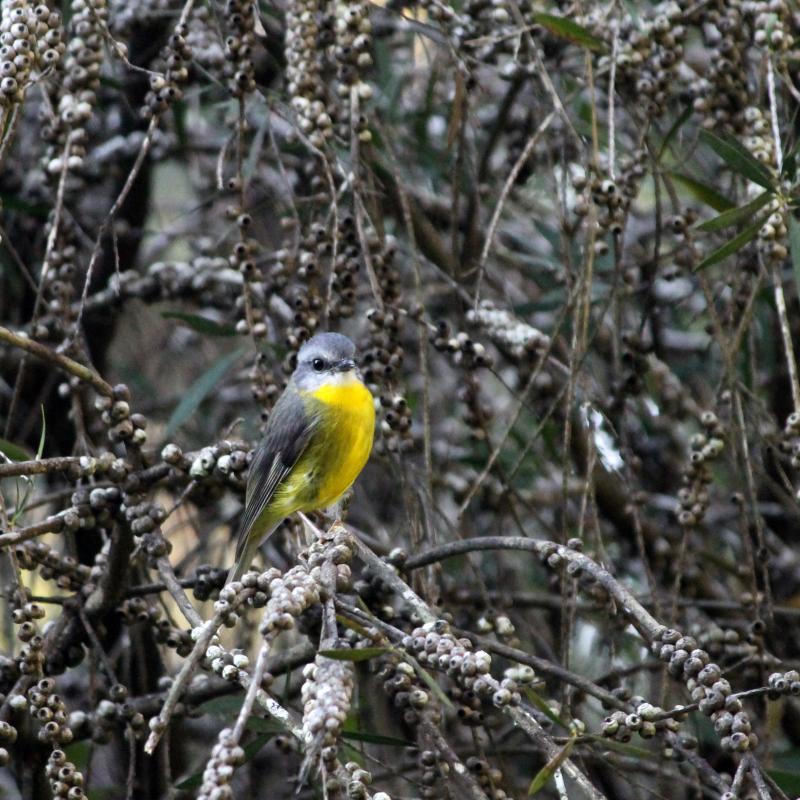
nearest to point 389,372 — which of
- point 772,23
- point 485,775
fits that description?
point 485,775

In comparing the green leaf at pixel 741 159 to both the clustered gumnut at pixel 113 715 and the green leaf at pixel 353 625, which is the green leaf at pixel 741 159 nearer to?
the green leaf at pixel 353 625

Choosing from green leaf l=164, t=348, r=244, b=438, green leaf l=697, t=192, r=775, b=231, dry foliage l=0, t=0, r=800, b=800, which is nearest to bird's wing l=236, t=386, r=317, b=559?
dry foliage l=0, t=0, r=800, b=800

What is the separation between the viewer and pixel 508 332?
352cm

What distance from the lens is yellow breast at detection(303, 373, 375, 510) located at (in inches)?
160

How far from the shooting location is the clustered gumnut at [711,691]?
197cm

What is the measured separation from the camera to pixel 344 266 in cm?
314

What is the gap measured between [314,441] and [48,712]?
1924 mm

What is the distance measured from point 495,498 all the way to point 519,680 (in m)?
1.90

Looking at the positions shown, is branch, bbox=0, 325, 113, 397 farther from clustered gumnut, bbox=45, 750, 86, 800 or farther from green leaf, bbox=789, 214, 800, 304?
green leaf, bbox=789, 214, 800, 304

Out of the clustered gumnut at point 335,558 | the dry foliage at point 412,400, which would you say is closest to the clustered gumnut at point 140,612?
the dry foliage at point 412,400

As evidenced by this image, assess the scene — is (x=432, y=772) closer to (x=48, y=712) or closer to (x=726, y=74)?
(x=48, y=712)

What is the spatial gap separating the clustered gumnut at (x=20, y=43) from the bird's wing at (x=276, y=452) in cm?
110

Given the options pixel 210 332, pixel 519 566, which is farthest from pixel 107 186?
pixel 519 566

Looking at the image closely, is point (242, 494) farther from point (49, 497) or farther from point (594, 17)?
point (594, 17)
